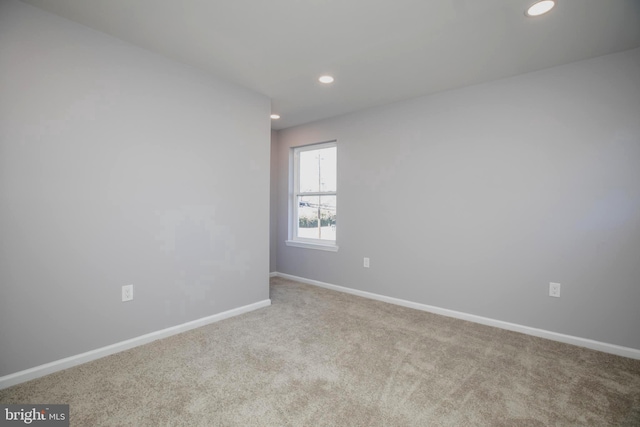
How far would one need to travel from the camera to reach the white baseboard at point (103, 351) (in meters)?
1.88

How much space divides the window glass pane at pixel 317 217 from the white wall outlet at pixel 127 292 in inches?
102

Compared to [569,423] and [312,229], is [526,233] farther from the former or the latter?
[312,229]

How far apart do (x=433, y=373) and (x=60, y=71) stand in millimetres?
3243

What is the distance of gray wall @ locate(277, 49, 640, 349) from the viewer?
2393mm

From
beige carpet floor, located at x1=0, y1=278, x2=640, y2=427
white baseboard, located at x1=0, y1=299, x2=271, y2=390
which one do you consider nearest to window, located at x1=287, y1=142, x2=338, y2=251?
white baseboard, located at x1=0, y1=299, x2=271, y2=390

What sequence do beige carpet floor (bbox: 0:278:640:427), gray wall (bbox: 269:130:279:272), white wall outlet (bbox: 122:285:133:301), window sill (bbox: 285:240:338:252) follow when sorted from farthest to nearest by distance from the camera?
gray wall (bbox: 269:130:279:272) → window sill (bbox: 285:240:338:252) → white wall outlet (bbox: 122:285:133:301) → beige carpet floor (bbox: 0:278:640:427)

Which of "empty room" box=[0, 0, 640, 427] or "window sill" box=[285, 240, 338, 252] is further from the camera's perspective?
"window sill" box=[285, 240, 338, 252]

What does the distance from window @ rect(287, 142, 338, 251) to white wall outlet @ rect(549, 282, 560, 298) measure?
236 cm

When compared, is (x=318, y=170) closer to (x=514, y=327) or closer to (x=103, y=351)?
(x=514, y=327)

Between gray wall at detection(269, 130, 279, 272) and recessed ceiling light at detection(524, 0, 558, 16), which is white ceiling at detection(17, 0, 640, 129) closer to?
recessed ceiling light at detection(524, 0, 558, 16)

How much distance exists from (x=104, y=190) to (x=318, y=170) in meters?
2.80

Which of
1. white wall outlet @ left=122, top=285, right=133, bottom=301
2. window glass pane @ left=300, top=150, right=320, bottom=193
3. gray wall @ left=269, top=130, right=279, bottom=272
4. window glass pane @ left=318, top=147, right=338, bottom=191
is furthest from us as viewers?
gray wall @ left=269, top=130, right=279, bottom=272

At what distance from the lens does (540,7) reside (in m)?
1.86

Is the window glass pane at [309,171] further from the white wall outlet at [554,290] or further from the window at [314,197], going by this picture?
the white wall outlet at [554,290]
